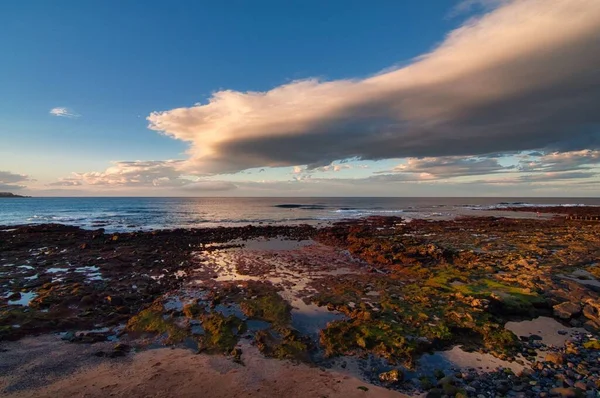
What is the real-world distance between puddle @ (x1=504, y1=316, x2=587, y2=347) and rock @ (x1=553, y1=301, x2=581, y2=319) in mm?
400

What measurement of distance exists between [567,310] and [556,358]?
4.17 metres

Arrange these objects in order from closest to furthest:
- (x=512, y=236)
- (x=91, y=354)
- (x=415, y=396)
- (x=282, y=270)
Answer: (x=415, y=396)
(x=91, y=354)
(x=282, y=270)
(x=512, y=236)

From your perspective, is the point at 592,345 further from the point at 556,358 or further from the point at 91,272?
the point at 91,272

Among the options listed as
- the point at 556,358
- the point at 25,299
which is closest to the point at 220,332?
the point at 556,358

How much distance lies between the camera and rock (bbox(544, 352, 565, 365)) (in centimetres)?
770

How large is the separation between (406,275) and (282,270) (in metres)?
7.29

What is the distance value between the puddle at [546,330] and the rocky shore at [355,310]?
2.8 inches

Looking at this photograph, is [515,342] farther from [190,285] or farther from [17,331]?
[17,331]

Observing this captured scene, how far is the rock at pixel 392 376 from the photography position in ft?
23.7

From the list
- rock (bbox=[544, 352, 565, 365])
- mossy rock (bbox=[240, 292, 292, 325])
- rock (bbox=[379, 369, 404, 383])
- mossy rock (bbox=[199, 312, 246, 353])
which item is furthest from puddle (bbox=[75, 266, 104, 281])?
rock (bbox=[544, 352, 565, 365])

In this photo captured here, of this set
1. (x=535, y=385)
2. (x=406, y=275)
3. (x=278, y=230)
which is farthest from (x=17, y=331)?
(x=278, y=230)

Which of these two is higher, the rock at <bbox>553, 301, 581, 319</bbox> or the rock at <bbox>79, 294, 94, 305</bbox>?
the rock at <bbox>553, 301, 581, 319</bbox>

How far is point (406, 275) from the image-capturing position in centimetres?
1691

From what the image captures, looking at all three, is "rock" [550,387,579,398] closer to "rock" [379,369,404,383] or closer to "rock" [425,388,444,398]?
"rock" [425,388,444,398]
